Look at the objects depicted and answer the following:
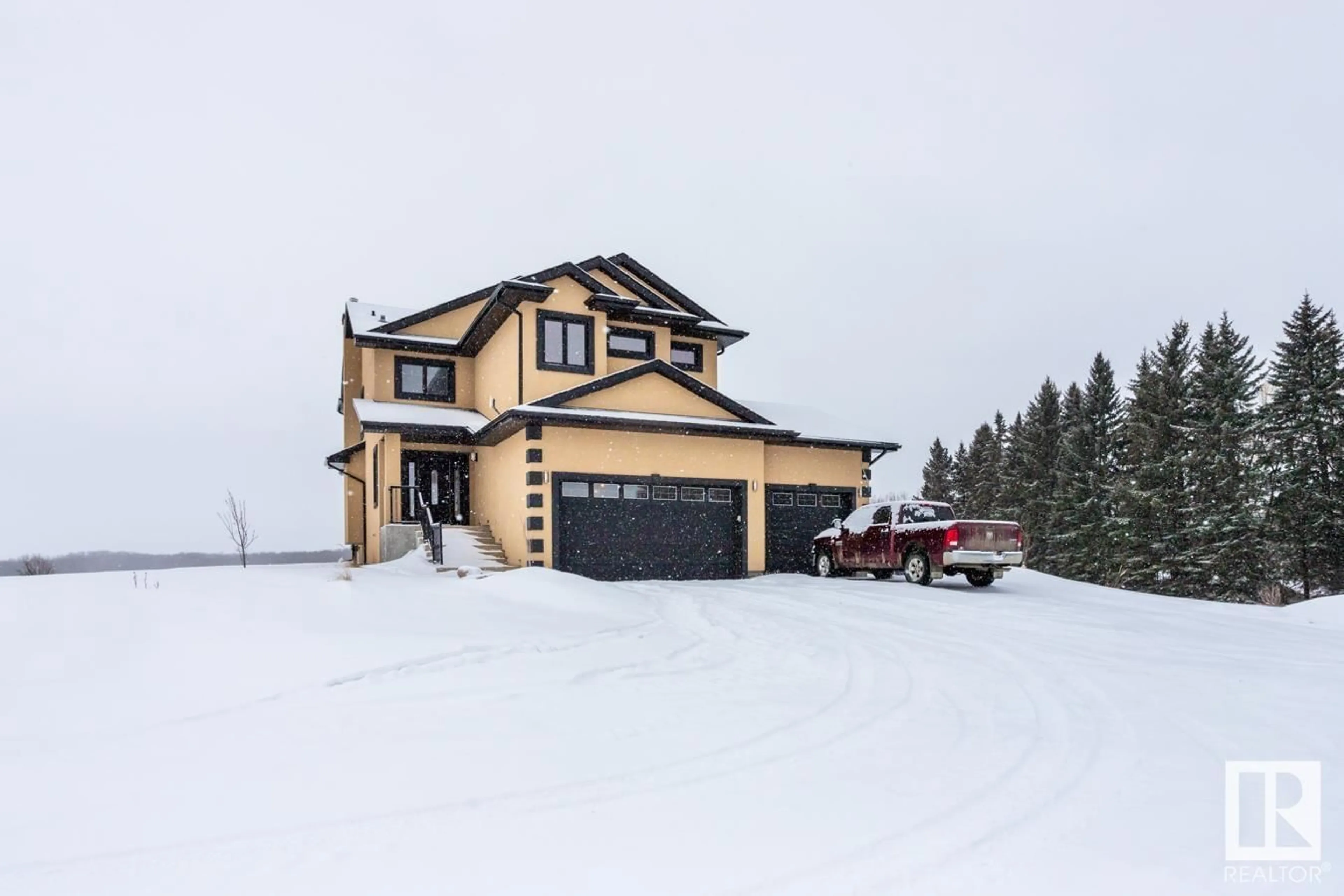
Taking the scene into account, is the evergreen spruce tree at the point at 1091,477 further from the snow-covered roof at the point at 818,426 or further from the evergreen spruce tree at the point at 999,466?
the snow-covered roof at the point at 818,426

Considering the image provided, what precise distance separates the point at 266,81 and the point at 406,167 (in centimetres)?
2263

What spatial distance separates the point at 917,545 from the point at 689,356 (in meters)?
10.6

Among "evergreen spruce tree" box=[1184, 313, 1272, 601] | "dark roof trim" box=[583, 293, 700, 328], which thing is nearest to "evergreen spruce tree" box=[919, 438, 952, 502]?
"evergreen spruce tree" box=[1184, 313, 1272, 601]

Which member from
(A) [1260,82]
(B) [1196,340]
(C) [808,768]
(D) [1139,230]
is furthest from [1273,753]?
(D) [1139,230]

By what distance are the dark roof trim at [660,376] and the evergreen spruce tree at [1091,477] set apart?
2675 cm

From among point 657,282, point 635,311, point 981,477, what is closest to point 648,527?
point 635,311

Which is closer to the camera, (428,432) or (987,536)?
(987,536)

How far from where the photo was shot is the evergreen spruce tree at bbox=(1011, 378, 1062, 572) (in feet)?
137

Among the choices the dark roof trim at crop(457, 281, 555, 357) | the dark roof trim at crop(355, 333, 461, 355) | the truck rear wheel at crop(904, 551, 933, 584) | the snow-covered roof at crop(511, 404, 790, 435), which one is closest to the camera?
the truck rear wheel at crop(904, 551, 933, 584)

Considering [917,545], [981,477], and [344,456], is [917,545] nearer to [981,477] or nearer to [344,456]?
[344,456]

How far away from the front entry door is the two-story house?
0.05 m

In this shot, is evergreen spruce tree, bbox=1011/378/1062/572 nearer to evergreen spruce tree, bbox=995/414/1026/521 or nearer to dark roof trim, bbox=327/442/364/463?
evergreen spruce tree, bbox=995/414/1026/521

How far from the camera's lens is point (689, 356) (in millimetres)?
23797

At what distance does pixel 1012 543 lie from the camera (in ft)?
50.4
